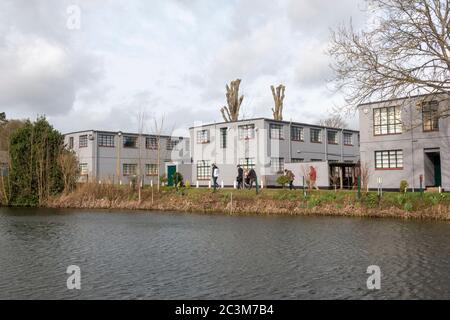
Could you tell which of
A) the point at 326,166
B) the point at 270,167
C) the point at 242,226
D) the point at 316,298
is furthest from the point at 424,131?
the point at 316,298

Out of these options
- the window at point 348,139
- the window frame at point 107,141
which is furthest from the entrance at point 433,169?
the window frame at point 107,141

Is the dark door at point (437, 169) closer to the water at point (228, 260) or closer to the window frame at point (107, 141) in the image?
the water at point (228, 260)

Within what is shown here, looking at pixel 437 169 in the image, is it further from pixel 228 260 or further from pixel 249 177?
pixel 228 260

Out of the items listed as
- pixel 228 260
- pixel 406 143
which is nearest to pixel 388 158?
pixel 406 143

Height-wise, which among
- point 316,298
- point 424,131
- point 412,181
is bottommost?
point 316,298

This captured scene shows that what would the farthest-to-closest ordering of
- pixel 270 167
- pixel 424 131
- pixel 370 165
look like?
pixel 270 167, pixel 370 165, pixel 424 131

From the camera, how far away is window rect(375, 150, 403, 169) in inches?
1222

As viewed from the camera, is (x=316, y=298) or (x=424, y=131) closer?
(x=316, y=298)

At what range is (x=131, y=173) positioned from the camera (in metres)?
54.0

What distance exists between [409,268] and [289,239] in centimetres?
517

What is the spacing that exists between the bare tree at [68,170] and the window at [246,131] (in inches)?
578

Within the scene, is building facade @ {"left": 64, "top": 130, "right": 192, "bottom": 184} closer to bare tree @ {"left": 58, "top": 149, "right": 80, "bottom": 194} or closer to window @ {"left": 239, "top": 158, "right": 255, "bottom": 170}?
window @ {"left": 239, "top": 158, "right": 255, "bottom": 170}
